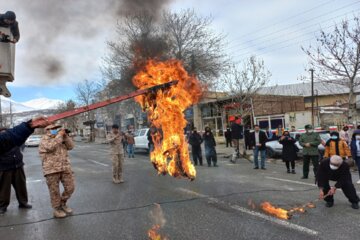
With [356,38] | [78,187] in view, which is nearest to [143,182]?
[78,187]

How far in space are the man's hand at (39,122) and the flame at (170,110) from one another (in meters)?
4.16

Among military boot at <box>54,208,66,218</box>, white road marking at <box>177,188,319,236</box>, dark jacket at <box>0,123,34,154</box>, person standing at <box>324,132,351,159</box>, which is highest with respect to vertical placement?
dark jacket at <box>0,123,34,154</box>

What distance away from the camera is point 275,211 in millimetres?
6191

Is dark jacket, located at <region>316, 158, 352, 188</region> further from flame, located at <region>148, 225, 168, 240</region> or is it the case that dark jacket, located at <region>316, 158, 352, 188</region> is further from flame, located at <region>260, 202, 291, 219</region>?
flame, located at <region>148, 225, 168, 240</region>

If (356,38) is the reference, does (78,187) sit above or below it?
below

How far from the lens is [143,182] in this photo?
33.0 ft

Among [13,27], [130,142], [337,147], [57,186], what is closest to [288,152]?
[337,147]

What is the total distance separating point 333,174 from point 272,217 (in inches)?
69.7

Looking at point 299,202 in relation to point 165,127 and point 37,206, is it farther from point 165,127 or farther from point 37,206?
point 37,206

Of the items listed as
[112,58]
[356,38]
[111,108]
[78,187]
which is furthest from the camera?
[111,108]

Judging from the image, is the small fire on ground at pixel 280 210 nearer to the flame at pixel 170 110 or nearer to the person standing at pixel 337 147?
the flame at pixel 170 110

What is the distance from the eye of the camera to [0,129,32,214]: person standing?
715 centimetres

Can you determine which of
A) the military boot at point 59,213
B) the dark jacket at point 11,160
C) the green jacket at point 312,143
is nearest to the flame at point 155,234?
the military boot at point 59,213

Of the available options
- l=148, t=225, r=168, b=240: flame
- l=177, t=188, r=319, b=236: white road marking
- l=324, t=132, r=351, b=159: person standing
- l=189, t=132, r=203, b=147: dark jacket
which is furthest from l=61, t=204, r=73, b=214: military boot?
l=189, t=132, r=203, b=147: dark jacket
